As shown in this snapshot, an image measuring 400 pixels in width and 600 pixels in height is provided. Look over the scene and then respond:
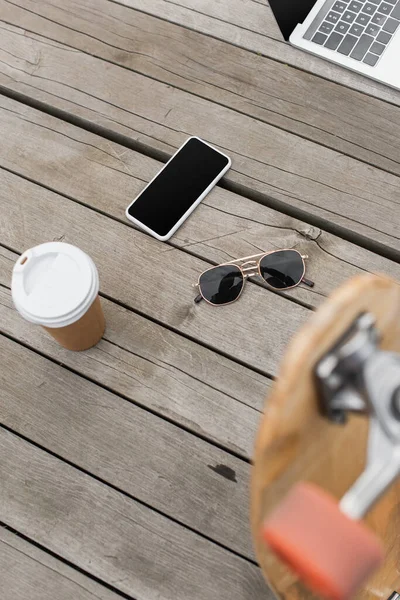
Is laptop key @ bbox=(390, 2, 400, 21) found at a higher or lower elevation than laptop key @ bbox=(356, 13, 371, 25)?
higher

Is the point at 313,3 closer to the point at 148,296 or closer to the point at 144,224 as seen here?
the point at 144,224

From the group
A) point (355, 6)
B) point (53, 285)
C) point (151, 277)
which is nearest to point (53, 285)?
point (53, 285)

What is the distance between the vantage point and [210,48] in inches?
56.1

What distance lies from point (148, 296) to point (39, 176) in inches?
15.7

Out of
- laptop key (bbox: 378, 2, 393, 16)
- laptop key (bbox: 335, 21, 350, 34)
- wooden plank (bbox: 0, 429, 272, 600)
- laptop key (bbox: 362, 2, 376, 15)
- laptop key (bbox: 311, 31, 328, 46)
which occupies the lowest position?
wooden plank (bbox: 0, 429, 272, 600)

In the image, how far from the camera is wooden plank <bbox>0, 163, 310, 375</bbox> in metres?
1.18

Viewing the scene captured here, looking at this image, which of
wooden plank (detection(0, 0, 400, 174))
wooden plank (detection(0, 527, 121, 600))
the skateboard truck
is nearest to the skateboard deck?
the skateboard truck

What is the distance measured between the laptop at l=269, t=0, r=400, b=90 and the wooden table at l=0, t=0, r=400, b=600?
4 centimetres

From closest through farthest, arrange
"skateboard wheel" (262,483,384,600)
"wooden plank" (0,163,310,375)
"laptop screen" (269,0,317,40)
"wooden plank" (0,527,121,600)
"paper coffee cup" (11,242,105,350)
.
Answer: "skateboard wheel" (262,483,384,600)
"paper coffee cup" (11,242,105,350)
"wooden plank" (0,527,121,600)
"wooden plank" (0,163,310,375)
"laptop screen" (269,0,317,40)

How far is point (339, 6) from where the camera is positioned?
4.45ft

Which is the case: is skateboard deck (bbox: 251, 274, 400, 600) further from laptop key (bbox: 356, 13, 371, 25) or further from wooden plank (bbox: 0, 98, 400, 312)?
laptop key (bbox: 356, 13, 371, 25)

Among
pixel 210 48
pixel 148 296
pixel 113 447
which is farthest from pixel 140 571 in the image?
pixel 210 48

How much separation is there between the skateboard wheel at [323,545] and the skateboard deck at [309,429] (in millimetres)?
34

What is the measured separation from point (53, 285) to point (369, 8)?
0.99 metres
